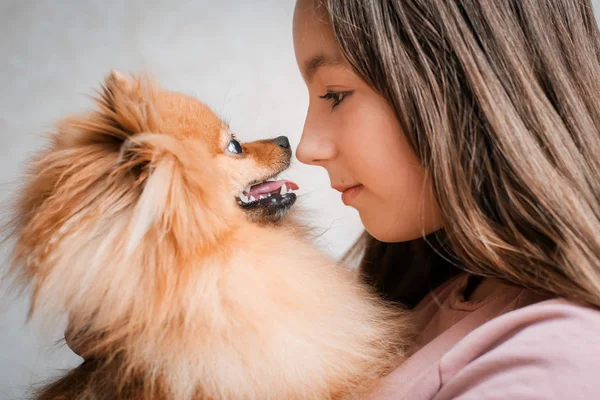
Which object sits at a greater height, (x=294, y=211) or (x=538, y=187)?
(x=538, y=187)

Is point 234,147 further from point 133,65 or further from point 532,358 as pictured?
point 532,358

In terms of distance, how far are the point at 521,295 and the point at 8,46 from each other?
53.5 inches

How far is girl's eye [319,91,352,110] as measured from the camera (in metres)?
0.86

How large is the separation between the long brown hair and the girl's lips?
0.57 feet

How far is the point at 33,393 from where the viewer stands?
0.98m

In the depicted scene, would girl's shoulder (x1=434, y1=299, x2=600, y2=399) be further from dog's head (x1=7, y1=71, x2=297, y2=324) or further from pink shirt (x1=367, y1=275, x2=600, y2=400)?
dog's head (x1=7, y1=71, x2=297, y2=324)

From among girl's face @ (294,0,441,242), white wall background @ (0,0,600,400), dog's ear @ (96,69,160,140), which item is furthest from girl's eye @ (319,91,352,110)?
white wall background @ (0,0,600,400)

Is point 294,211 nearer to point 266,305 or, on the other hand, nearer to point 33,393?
point 266,305

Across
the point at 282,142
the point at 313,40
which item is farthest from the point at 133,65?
the point at 313,40

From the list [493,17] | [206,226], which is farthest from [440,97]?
[206,226]

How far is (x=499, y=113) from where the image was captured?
0.71 meters

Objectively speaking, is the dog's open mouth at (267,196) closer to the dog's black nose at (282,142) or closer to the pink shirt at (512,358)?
the dog's black nose at (282,142)

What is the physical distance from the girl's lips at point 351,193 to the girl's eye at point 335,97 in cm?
15

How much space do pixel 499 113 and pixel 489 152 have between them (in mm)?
55
